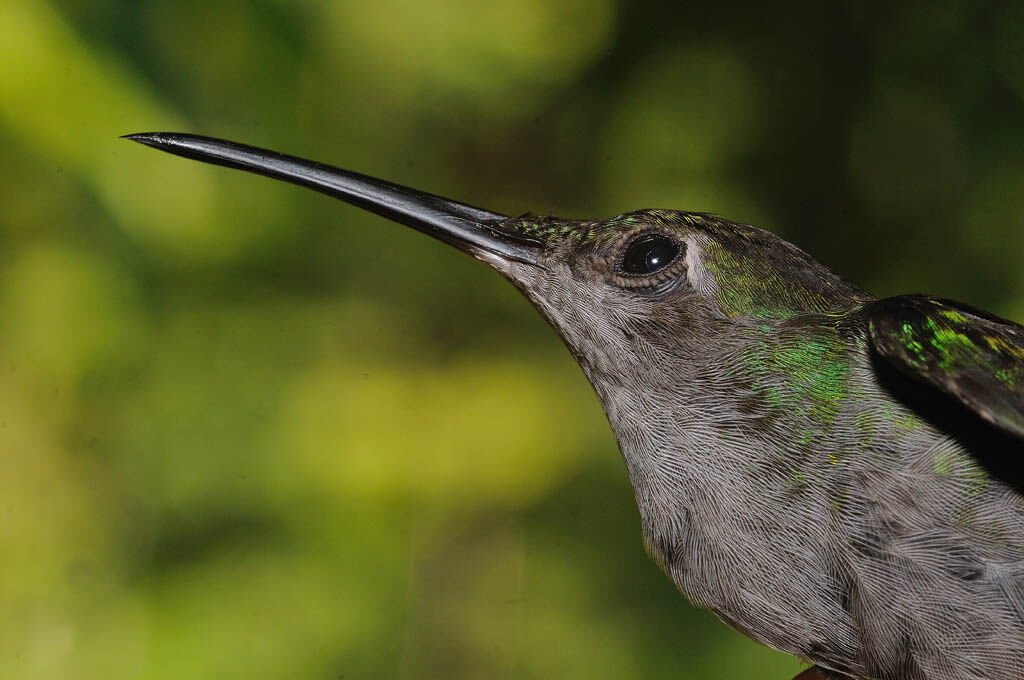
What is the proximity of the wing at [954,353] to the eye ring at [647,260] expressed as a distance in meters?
0.22

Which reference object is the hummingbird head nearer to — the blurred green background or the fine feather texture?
the fine feather texture

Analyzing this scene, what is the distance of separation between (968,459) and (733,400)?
233 millimetres

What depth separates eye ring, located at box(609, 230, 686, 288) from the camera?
106 centimetres

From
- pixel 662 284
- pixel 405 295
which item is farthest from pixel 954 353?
pixel 405 295

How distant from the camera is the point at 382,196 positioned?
1.07m

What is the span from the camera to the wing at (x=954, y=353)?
0.85 metres

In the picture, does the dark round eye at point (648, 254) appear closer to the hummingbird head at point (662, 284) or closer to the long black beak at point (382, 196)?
the hummingbird head at point (662, 284)

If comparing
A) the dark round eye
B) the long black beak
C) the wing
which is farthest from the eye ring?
the wing

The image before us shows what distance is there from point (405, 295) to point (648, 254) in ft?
5.52

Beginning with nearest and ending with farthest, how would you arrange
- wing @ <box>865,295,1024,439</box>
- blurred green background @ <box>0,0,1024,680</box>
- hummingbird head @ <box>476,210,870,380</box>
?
wing @ <box>865,295,1024,439</box>
hummingbird head @ <box>476,210,870,380</box>
blurred green background @ <box>0,0,1024,680</box>

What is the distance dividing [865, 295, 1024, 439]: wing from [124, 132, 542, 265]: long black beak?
16.2 inches

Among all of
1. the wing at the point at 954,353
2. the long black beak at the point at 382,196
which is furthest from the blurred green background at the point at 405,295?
the wing at the point at 954,353

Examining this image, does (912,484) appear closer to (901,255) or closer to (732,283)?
(732,283)

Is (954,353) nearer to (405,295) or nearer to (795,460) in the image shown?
(795,460)
